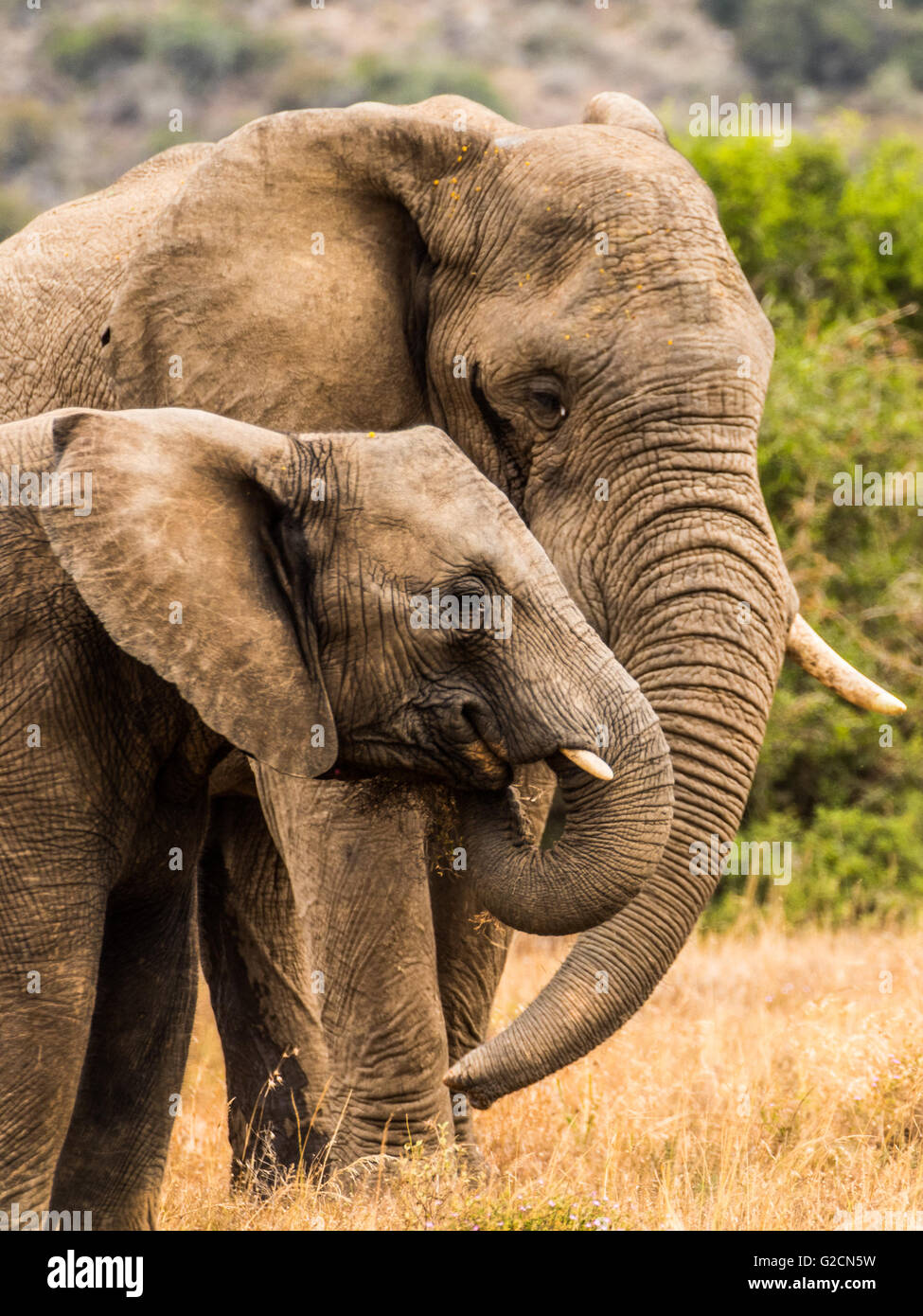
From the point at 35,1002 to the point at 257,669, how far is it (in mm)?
805

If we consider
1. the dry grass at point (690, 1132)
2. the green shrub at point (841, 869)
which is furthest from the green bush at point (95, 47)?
the dry grass at point (690, 1132)

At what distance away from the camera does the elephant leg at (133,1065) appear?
4.83 meters

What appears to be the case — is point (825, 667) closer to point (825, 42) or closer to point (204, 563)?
point (204, 563)

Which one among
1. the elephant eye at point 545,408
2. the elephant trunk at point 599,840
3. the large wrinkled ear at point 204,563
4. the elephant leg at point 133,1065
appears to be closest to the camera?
the large wrinkled ear at point 204,563

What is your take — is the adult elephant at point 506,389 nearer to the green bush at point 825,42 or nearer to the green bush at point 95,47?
the green bush at point 825,42

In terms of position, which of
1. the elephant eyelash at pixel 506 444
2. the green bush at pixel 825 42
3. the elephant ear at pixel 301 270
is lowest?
the elephant eyelash at pixel 506 444

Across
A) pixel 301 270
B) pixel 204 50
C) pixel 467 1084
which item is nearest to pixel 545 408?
pixel 301 270

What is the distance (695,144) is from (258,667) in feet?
38.7

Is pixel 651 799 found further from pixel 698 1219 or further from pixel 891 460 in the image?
pixel 891 460

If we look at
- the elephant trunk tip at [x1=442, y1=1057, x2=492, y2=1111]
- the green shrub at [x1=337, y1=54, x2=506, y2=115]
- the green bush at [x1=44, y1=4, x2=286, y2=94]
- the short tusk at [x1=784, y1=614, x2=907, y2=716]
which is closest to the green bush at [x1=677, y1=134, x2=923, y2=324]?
the short tusk at [x1=784, y1=614, x2=907, y2=716]

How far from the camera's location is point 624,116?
19.9 feet

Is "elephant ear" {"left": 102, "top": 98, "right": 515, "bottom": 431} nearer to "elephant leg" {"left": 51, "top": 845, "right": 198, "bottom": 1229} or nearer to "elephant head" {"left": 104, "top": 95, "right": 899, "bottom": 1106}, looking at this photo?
"elephant head" {"left": 104, "top": 95, "right": 899, "bottom": 1106}

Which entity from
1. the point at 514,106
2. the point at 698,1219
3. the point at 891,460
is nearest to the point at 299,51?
the point at 514,106

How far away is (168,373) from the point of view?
5.77 metres
